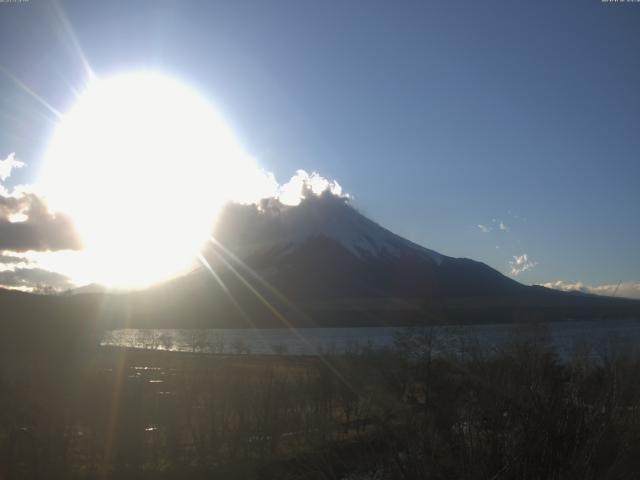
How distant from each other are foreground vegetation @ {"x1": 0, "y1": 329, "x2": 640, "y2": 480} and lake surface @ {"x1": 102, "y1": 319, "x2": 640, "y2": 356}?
3.65 m

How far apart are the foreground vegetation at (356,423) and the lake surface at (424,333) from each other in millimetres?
3648

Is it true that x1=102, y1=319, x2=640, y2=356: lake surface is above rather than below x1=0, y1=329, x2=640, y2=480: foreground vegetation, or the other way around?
above

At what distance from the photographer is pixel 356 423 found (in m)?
16.0

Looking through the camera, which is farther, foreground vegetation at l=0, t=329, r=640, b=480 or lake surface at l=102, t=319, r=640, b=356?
lake surface at l=102, t=319, r=640, b=356

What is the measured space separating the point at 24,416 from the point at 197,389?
7.39 m

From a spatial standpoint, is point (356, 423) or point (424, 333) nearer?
point (356, 423)

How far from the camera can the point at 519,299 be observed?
173875mm

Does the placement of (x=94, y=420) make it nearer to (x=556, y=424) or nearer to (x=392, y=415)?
(x=392, y=415)

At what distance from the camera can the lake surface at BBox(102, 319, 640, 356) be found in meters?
33.1

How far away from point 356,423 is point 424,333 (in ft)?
51.5

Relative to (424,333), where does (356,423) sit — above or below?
below

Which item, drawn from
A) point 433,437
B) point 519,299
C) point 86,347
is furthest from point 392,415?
point 519,299

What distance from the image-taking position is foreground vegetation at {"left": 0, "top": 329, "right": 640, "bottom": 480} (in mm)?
4176

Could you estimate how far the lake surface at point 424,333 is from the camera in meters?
33.1
